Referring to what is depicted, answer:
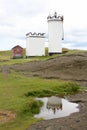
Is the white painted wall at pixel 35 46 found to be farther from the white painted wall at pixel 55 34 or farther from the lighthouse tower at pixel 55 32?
the lighthouse tower at pixel 55 32

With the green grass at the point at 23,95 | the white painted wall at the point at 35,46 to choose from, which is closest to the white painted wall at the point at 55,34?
the white painted wall at the point at 35,46

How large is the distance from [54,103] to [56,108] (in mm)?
2354

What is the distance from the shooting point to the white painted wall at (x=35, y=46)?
325 feet

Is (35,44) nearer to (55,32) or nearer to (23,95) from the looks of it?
(55,32)

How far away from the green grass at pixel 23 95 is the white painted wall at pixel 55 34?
42106 millimetres

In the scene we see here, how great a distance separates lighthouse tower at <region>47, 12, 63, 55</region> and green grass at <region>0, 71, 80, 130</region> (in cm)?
4212

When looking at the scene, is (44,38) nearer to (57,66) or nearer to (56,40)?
(56,40)

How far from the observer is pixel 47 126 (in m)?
24.4

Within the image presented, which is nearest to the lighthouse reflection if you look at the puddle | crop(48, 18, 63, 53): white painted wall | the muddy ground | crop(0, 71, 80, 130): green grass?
the puddle

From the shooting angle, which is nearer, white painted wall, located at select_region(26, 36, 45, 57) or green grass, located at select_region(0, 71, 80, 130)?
green grass, located at select_region(0, 71, 80, 130)

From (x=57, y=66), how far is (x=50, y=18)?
28.6 meters

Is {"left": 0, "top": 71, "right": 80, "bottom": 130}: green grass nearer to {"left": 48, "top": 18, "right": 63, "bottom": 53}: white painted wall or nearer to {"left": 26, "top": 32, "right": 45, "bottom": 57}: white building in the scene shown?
{"left": 48, "top": 18, "right": 63, "bottom": 53}: white painted wall

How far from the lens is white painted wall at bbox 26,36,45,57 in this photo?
325 ft

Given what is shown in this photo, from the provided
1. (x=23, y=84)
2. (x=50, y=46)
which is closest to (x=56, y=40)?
(x=50, y=46)
